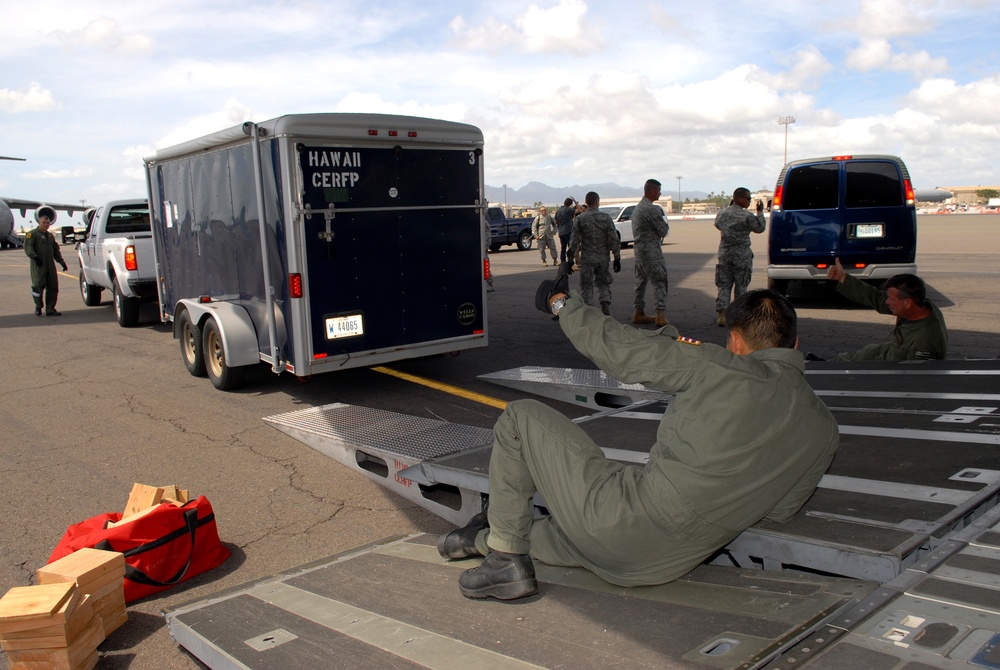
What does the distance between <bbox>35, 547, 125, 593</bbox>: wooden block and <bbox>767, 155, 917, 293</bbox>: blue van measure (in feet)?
35.1

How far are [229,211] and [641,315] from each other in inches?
240

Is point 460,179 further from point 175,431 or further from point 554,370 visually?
point 175,431

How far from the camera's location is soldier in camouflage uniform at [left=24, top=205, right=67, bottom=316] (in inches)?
538

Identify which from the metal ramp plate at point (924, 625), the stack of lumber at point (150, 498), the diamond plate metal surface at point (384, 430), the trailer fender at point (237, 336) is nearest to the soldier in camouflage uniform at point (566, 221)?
the trailer fender at point (237, 336)

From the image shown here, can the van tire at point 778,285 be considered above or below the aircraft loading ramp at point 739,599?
above

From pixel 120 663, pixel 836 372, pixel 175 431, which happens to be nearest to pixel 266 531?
pixel 120 663

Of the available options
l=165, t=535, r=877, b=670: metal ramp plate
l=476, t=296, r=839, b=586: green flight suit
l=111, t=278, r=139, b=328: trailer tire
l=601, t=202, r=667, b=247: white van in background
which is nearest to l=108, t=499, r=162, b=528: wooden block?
l=165, t=535, r=877, b=670: metal ramp plate

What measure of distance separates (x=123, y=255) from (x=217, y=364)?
5321 mm

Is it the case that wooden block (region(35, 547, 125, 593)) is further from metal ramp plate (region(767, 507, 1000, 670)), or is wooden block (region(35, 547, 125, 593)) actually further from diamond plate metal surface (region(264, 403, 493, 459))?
metal ramp plate (region(767, 507, 1000, 670))

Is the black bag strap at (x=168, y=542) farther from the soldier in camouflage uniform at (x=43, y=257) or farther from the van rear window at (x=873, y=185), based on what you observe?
the soldier in camouflage uniform at (x=43, y=257)

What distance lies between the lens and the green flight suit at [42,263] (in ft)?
44.8

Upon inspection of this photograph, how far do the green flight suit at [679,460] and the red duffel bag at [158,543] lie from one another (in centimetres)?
184

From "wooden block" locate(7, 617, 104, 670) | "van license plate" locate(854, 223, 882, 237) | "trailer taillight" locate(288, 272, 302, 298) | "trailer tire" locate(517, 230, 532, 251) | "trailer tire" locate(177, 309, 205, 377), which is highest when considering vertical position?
"trailer tire" locate(517, 230, 532, 251)

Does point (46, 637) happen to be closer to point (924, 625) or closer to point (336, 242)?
point (924, 625)
